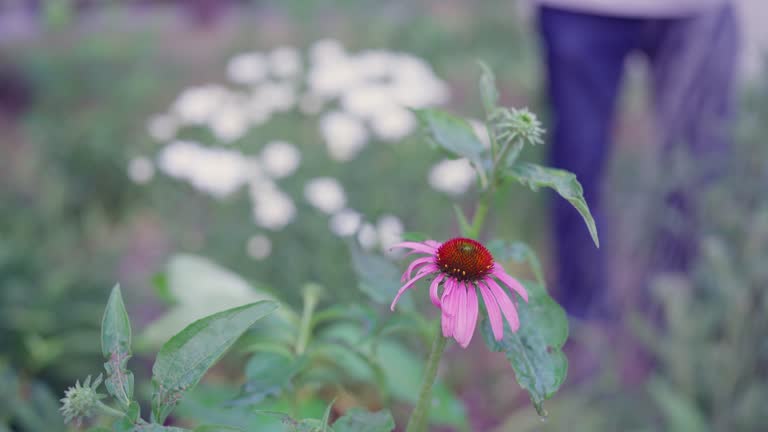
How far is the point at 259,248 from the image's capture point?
1530 mm

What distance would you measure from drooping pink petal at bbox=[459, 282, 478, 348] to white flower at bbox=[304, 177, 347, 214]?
996mm

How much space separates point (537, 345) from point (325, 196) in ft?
3.29

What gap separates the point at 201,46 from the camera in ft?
9.87

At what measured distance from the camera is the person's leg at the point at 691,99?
5.23ft

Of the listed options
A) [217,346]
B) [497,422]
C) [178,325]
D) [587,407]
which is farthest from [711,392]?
[217,346]

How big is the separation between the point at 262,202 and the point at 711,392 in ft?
3.09

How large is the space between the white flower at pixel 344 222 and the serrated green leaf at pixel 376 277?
69 cm

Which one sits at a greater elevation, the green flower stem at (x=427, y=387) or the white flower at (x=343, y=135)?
the green flower stem at (x=427, y=387)

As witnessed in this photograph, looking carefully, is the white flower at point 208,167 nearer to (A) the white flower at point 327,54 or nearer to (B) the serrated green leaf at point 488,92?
(A) the white flower at point 327,54

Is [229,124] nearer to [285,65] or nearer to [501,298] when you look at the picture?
[285,65]

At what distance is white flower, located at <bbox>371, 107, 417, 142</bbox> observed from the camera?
5.32 ft

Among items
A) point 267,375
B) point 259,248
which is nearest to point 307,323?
point 267,375

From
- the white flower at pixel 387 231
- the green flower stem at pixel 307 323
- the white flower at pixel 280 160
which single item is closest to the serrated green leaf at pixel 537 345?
the green flower stem at pixel 307 323

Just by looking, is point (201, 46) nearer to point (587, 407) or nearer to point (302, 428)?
point (587, 407)
